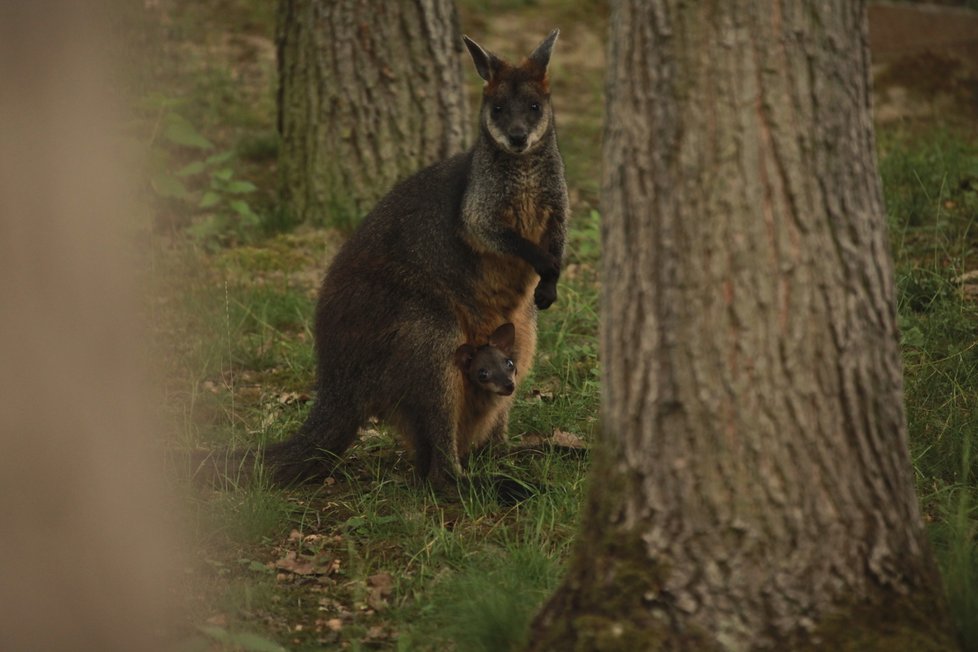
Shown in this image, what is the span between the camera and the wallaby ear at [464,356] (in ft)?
16.5

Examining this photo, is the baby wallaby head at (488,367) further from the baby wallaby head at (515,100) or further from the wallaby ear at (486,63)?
the wallaby ear at (486,63)

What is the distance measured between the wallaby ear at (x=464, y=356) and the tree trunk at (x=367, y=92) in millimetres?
2788

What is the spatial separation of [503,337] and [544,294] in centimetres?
25

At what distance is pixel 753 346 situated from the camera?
3.06 meters

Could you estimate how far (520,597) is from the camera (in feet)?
11.8

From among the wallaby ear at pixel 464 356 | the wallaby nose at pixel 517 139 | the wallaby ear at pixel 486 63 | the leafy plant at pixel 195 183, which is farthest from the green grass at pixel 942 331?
the leafy plant at pixel 195 183

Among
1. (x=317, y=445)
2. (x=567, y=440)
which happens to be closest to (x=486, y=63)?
(x=567, y=440)

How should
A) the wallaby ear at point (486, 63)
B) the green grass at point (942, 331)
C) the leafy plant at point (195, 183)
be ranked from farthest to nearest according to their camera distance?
the leafy plant at point (195, 183) < the wallaby ear at point (486, 63) < the green grass at point (942, 331)

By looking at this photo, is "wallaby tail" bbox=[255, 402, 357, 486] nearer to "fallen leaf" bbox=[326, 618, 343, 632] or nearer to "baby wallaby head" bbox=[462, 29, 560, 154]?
"fallen leaf" bbox=[326, 618, 343, 632]

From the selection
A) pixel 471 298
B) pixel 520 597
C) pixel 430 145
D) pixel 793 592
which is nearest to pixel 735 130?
pixel 793 592

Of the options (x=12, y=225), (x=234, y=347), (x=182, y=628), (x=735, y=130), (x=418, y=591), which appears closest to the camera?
(x=12, y=225)

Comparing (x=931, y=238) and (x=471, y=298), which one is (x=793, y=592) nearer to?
(x=471, y=298)

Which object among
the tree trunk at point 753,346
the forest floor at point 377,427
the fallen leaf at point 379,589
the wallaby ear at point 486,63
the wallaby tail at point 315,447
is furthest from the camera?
the wallaby ear at point 486,63

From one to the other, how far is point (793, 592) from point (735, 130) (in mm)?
1170
